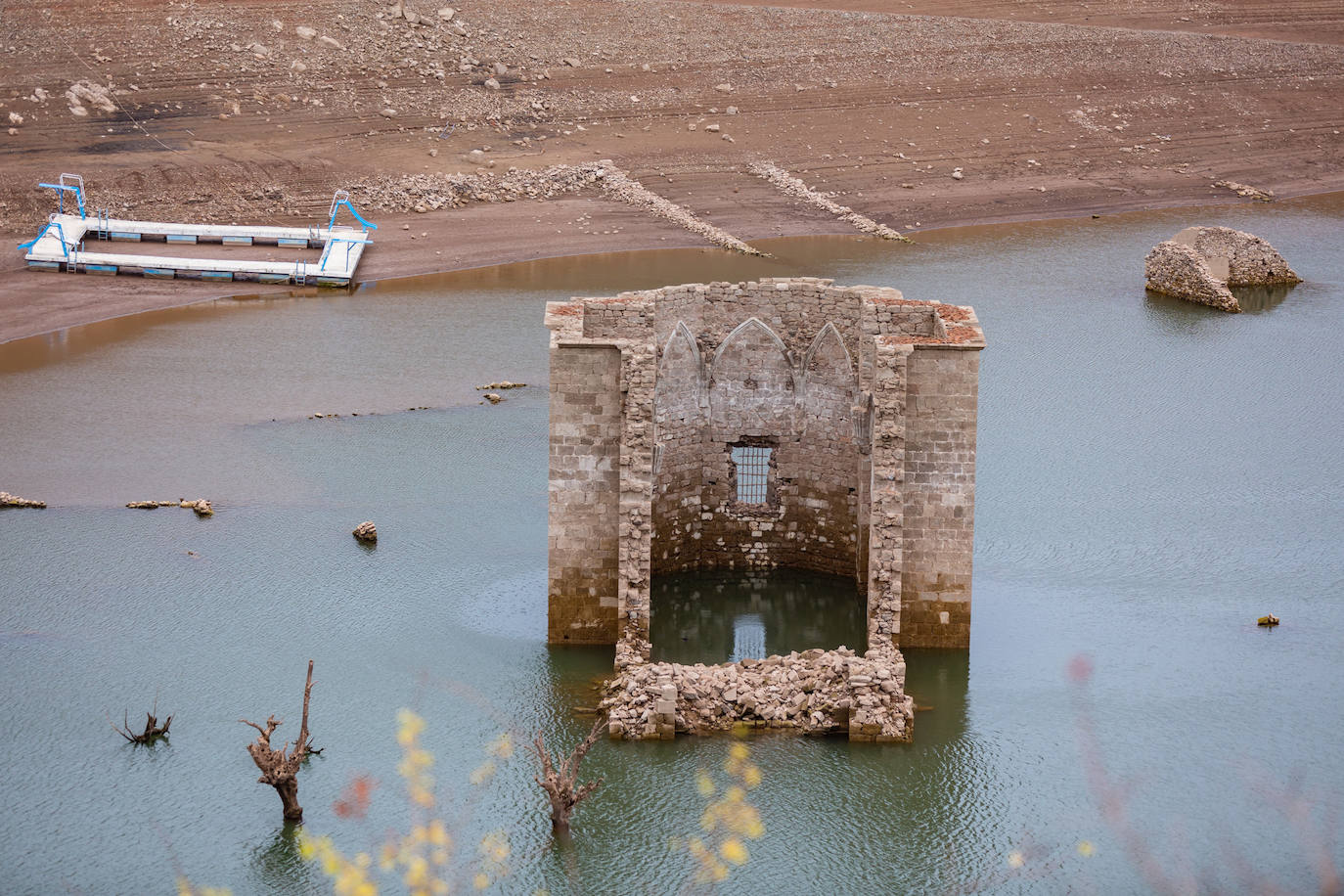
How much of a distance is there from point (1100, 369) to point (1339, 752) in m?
19.1

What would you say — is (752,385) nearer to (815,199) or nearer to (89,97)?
(815,199)

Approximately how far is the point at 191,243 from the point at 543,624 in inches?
1061

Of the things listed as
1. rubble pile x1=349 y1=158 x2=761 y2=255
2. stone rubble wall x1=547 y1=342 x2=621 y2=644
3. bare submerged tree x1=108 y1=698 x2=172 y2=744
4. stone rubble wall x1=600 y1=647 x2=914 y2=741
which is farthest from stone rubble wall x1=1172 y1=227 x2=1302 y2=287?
bare submerged tree x1=108 y1=698 x2=172 y2=744

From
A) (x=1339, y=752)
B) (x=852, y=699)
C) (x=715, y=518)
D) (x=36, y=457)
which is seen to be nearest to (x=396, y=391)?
(x=36, y=457)

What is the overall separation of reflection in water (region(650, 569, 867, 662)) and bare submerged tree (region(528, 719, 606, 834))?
224 inches

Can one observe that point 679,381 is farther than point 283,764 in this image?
Yes

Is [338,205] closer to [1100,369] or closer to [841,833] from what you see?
[1100,369]

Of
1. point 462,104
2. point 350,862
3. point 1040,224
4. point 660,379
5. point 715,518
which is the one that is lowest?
point 350,862

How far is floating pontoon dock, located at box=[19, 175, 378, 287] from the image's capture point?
5175cm

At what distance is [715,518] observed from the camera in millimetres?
32594

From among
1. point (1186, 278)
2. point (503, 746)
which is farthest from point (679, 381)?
point (1186, 278)

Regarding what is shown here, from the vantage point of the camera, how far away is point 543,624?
31.0 meters

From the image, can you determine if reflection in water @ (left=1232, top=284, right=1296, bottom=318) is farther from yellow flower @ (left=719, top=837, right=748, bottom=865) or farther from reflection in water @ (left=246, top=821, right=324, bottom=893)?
reflection in water @ (left=246, top=821, right=324, bottom=893)

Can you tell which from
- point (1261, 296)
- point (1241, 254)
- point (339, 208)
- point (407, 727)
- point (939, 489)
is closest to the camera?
point (407, 727)
